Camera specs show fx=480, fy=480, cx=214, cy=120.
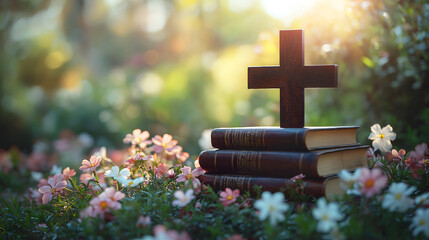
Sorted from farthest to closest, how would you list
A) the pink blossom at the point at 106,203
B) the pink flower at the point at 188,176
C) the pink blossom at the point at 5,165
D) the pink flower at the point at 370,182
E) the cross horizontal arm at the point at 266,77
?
the pink blossom at the point at 5,165
the cross horizontal arm at the point at 266,77
the pink flower at the point at 188,176
the pink blossom at the point at 106,203
the pink flower at the point at 370,182

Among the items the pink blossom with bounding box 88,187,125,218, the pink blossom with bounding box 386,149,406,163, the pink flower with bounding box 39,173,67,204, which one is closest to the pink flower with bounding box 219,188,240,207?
the pink blossom with bounding box 88,187,125,218

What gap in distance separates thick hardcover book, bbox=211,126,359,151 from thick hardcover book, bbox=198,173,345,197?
13cm

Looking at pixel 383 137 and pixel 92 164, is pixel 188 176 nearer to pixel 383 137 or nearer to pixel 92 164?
pixel 92 164

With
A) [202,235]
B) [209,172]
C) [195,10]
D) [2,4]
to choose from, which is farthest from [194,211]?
[195,10]

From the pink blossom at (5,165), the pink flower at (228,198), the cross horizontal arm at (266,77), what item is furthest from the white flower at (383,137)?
the pink blossom at (5,165)

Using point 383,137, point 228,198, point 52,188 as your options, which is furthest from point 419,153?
point 52,188

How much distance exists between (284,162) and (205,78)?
557 centimetres

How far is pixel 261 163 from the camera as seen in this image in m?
1.85

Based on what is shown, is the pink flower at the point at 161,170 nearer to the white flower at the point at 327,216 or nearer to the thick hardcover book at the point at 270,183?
the thick hardcover book at the point at 270,183

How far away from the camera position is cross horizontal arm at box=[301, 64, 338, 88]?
6.44 feet

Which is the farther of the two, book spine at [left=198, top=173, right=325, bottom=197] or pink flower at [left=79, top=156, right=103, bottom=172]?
pink flower at [left=79, top=156, right=103, bottom=172]

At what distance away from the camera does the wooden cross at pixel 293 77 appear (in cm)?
199

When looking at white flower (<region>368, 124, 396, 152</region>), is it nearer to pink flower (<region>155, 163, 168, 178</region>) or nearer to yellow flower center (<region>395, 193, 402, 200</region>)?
yellow flower center (<region>395, 193, 402, 200</region>)

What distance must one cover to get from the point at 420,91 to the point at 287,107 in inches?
77.9
